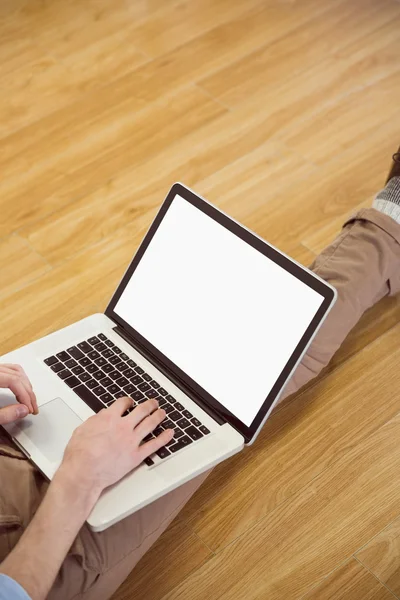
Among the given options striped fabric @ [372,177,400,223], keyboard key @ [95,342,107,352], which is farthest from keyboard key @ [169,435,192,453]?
striped fabric @ [372,177,400,223]

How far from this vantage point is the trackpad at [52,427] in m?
1.05

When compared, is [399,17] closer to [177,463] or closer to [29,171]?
[29,171]

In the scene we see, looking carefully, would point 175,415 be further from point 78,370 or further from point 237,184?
point 237,184

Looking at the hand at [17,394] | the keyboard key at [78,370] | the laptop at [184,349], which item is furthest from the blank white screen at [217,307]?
the hand at [17,394]

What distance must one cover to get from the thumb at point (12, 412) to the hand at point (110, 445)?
0.29 ft

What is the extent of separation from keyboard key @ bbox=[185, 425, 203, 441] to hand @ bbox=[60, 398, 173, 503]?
1.6 inches

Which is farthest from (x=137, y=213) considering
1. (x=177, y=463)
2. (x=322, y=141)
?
(x=177, y=463)

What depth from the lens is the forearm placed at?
0.88 meters

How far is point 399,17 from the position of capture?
7.34ft

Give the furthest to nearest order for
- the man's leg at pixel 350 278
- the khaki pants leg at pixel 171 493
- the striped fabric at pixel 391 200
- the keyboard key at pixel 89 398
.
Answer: the striped fabric at pixel 391 200 < the man's leg at pixel 350 278 < the keyboard key at pixel 89 398 < the khaki pants leg at pixel 171 493

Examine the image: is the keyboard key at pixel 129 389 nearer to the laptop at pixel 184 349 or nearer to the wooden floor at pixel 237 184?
the laptop at pixel 184 349

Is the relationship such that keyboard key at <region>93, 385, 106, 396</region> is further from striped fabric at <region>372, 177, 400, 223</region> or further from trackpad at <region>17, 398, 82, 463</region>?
striped fabric at <region>372, 177, 400, 223</region>

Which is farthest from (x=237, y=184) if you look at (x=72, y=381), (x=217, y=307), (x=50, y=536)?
(x=50, y=536)

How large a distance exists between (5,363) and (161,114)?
1055mm
